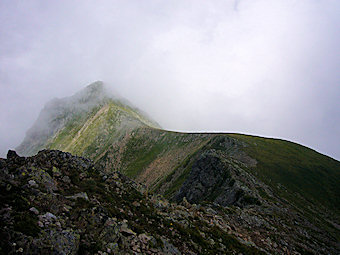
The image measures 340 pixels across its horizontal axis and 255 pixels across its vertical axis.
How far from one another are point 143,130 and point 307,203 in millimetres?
141180

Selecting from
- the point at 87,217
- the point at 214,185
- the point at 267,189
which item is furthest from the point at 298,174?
the point at 87,217

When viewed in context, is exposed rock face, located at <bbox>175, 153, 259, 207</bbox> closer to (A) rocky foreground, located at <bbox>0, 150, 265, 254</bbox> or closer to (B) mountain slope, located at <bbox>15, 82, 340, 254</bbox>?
(B) mountain slope, located at <bbox>15, 82, 340, 254</bbox>

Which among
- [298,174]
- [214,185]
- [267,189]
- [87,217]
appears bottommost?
[87,217]

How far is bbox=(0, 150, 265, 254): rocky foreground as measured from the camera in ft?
28.7

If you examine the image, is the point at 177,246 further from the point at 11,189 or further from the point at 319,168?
the point at 319,168

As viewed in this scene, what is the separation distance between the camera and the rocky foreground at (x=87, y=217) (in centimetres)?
876

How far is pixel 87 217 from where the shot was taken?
37.2 ft

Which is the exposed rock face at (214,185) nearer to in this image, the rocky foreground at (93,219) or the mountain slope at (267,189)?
the mountain slope at (267,189)

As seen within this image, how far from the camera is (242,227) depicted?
25328mm

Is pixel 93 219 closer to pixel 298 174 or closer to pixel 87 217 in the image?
pixel 87 217

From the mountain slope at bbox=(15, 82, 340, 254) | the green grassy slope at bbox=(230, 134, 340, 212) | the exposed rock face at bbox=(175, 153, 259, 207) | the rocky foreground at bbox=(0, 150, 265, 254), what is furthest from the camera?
the green grassy slope at bbox=(230, 134, 340, 212)

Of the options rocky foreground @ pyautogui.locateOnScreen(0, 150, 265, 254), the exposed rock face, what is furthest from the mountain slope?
rocky foreground @ pyautogui.locateOnScreen(0, 150, 265, 254)

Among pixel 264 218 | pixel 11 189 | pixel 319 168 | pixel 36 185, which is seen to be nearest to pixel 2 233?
pixel 11 189

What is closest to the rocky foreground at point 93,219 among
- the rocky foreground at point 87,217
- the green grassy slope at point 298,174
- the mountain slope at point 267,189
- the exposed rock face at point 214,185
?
the rocky foreground at point 87,217
